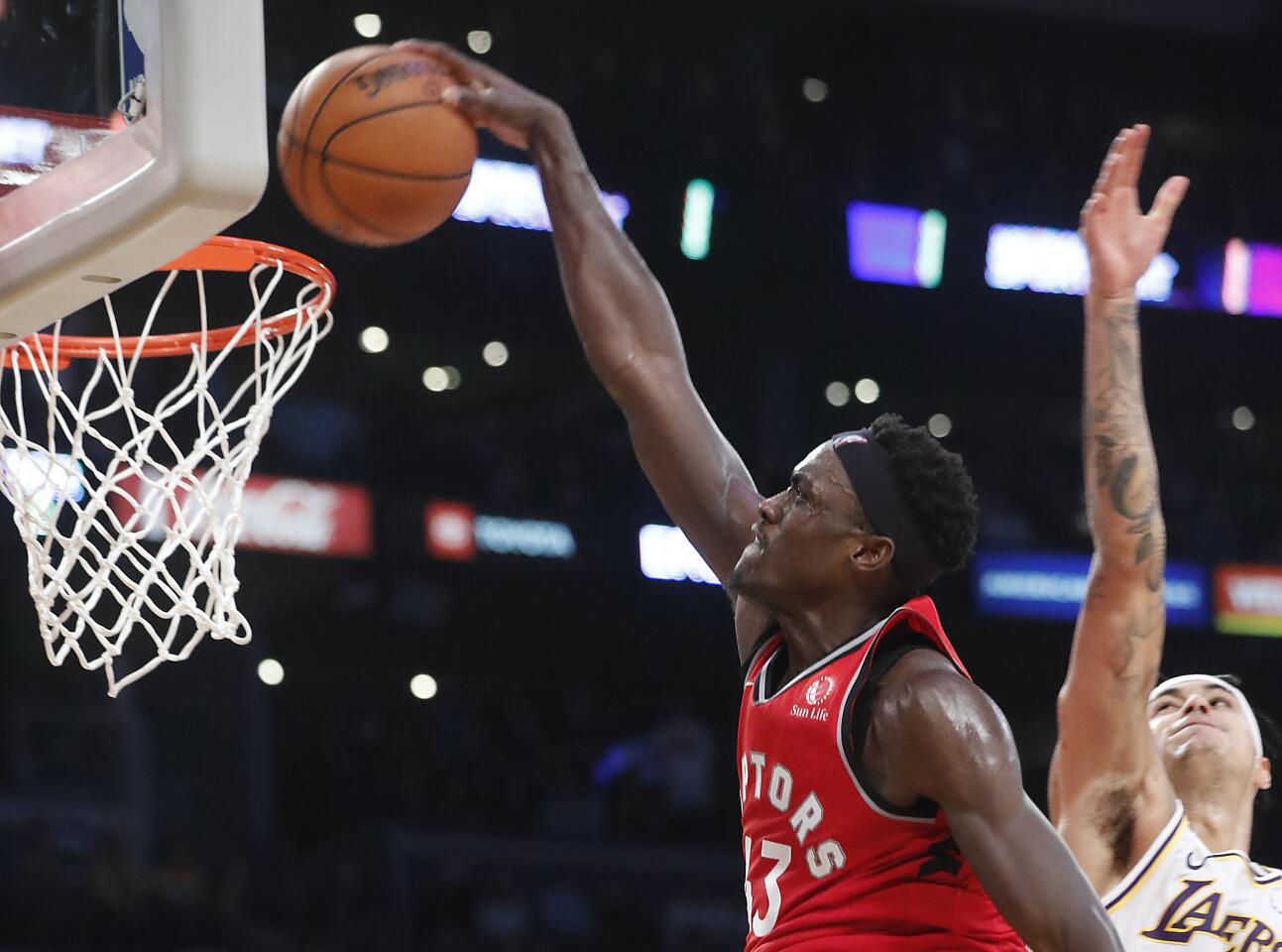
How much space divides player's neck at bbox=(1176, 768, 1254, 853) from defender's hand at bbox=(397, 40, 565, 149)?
1869 mm

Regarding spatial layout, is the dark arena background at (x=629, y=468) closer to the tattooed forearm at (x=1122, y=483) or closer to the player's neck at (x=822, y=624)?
the tattooed forearm at (x=1122, y=483)

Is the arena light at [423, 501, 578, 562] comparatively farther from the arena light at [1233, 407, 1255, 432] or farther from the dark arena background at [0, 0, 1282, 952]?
the arena light at [1233, 407, 1255, 432]

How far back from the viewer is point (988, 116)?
12.0 m

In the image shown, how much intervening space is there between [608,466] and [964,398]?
95.4 inches

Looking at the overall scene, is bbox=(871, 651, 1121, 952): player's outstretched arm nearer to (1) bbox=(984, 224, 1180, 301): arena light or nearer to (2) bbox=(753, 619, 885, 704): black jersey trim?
(2) bbox=(753, 619, 885, 704): black jersey trim

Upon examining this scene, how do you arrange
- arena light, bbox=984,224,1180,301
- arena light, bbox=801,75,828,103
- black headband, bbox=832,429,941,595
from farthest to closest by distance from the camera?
1. arena light, bbox=801,75,828,103
2. arena light, bbox=984,224,1180,301
3. black headband, bbox=832,429,941,595

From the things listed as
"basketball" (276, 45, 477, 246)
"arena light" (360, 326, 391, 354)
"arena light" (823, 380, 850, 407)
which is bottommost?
"arena light" (823, 380, 850, 407)

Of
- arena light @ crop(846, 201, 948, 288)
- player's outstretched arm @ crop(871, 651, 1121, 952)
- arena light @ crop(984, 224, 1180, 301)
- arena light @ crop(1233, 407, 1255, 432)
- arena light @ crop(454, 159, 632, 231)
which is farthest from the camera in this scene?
arena light @ crop(1233, 407, 1255, 432)

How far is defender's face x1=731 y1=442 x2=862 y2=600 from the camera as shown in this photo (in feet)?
9.00

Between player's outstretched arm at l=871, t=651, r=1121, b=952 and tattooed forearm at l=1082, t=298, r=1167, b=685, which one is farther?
tattooed forearm at l=1082, t=298, r=1167, b=685

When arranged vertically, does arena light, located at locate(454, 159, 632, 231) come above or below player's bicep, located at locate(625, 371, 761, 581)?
below

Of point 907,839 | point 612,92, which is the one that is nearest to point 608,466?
point 612,92

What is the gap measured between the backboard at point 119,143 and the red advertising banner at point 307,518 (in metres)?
6.85

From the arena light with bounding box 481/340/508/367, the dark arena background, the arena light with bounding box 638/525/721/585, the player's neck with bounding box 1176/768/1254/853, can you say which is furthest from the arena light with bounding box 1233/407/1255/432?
the player's neck with bounding box 1176/768/1254/853
